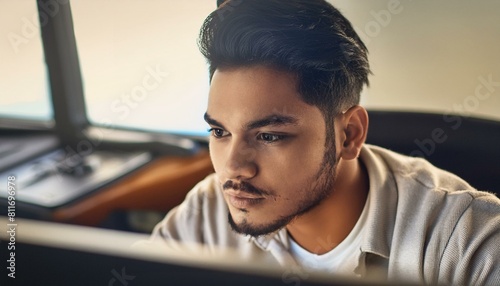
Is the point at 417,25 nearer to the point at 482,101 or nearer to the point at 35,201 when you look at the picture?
the point at 482,101

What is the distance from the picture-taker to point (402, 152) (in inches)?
27.3

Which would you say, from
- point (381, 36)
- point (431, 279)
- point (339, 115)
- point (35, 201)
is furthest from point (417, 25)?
point (35, 201)

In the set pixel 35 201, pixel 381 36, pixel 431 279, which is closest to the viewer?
pixel 431 279

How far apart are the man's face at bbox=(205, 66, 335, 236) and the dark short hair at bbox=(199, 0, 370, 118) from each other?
11mm

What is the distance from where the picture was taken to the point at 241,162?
55 centimetres

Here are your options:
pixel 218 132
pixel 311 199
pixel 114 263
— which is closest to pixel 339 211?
pixel 311 199

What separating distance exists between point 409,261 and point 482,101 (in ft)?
0.86

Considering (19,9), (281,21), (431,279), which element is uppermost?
(19,9)

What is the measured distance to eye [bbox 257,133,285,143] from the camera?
55cm

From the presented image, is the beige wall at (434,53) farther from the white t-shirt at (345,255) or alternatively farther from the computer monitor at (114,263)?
the computer monitor at (114,263)

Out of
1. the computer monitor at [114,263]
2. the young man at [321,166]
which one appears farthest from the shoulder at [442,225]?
the computer monitor at [114,263]

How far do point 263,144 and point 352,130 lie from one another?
0.32ft

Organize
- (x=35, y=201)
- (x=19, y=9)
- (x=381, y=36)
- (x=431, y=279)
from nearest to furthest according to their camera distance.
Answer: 1. (x=431, y=279)
2. (x=381, y=36)
3. (x=35, y=201)
4. (x=19, y=9)

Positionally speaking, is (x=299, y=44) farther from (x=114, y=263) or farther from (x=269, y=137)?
(x=114, y=263)
